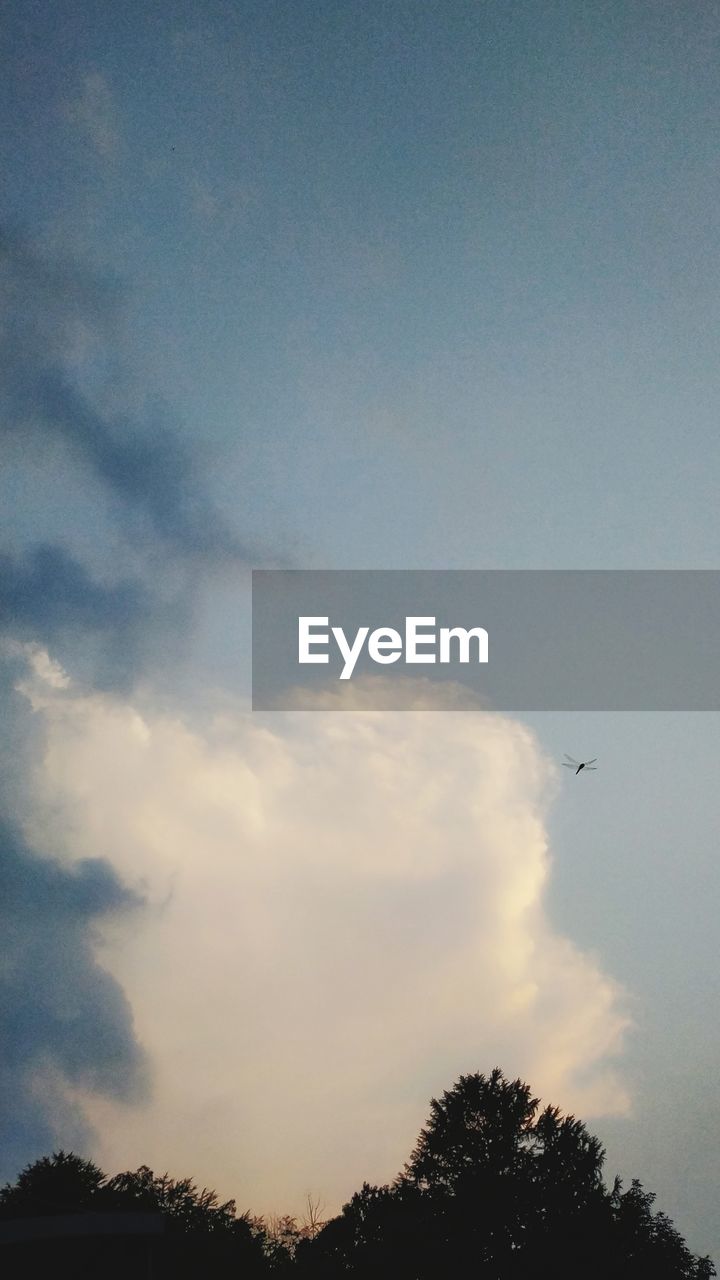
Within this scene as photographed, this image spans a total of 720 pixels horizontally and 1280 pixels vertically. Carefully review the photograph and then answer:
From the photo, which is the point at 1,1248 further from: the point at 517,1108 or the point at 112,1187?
the point at 112,1187

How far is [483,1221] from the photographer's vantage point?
A: 125 feet

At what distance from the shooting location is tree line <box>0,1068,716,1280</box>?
3609cm

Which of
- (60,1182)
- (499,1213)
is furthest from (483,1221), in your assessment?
(60,1182)

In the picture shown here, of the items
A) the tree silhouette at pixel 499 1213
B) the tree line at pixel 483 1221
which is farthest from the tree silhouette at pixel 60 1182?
the tree silhouette at pixel 499 1213

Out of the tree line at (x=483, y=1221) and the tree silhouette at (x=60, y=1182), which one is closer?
the tree line at (x=483, y=1221)

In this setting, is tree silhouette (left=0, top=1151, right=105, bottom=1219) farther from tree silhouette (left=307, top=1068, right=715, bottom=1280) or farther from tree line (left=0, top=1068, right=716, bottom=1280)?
tree silhouette (left=307, top=1068, right=715, bottom=1280)

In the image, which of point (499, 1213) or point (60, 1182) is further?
point (60, 1182)

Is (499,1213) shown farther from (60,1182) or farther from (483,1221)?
(60,1182)

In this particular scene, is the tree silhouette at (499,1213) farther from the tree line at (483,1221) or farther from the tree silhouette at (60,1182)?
the tree silhouette at (60,1182)

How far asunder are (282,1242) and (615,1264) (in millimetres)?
30672

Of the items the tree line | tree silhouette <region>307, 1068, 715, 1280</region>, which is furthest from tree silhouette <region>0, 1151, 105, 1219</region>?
tree silhouette <region>307, 1068, 715, 1280</region>

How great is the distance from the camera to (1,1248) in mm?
17328

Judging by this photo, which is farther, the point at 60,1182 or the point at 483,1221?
the point at 60,1182

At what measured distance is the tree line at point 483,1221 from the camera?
36094 mm
